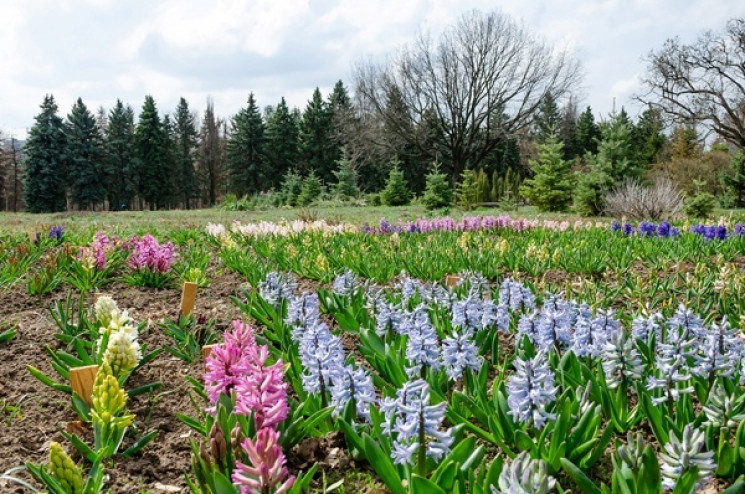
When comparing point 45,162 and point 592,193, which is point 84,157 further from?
point 592,193

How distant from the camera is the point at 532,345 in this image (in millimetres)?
2537

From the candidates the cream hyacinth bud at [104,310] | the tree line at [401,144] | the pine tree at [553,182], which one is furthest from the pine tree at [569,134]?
the cream hyacinth bud at [104,310]

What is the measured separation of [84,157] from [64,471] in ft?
159

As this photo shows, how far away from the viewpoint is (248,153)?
4812 cm

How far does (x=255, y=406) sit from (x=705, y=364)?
153 centimetres

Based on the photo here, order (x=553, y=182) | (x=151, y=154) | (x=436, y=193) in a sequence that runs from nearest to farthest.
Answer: (x=553, y=182) < (x=436, y=193) < (x=151, y=154)

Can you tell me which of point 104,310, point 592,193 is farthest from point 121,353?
point 592,193

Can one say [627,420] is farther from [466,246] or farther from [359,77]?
[359,77]

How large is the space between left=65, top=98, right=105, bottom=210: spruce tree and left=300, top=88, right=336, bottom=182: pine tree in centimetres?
1620

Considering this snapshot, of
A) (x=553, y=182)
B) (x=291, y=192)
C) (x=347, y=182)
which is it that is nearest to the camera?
(x=553, y=182)

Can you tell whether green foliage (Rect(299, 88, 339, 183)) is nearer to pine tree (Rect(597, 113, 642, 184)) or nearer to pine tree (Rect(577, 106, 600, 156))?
pine tree (Rect(577, 106, 600, 156))

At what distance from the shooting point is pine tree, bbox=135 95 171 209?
151 ft

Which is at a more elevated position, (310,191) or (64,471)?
(310,191)

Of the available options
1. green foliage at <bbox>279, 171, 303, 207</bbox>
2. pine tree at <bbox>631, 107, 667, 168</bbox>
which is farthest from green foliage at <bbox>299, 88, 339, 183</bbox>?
pine tree at <bbox>631, 107, 667, 168</bbox>
